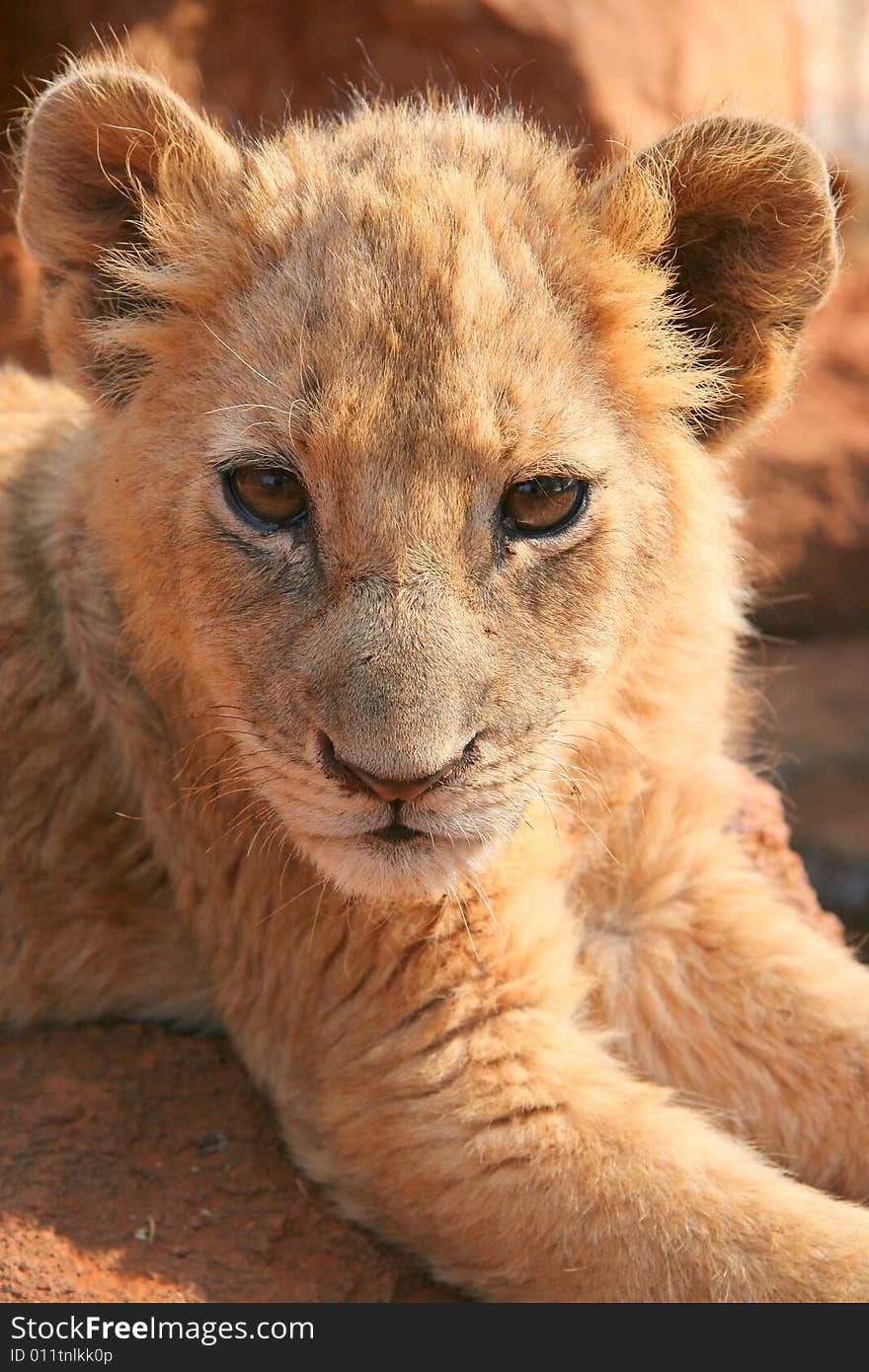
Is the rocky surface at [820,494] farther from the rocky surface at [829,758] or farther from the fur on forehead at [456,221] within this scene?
the fur on forehead at [456,221]

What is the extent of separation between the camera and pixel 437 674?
9.83 ft

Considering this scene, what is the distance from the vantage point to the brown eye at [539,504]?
324 centimetres

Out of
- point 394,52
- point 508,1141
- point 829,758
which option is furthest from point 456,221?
point 829,758

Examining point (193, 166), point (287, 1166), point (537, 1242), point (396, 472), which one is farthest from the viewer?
point (287, 1166)

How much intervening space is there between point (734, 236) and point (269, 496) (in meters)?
1.27

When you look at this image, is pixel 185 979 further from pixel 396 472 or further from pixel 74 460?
pixel 396 472

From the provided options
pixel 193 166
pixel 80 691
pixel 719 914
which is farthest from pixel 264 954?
pixel 193 166

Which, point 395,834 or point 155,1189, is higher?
point 395,834

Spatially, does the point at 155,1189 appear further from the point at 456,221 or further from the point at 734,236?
the point at 734,236

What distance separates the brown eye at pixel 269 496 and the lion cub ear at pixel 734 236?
37.9 inches

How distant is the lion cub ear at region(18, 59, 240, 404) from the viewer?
140 inches

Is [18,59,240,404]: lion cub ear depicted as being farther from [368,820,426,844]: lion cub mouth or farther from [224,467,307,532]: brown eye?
[368,820,426,844]: lion cub mouth

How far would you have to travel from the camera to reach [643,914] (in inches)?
163

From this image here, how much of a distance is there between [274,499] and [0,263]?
14.9 feet
